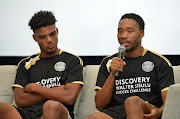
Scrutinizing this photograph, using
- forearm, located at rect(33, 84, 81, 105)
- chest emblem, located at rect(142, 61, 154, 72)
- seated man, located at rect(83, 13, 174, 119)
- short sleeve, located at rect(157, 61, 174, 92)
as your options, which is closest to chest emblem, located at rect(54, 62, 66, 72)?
forearm, located at rect(33, 84, 81, 105)

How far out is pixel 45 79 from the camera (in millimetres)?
2598

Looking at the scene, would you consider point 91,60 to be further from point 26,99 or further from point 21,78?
point 26,99

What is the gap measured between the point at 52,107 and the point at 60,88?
435 mm

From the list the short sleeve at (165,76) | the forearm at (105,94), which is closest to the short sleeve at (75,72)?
the forearm at (105,94)

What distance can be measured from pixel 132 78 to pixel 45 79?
2.41 feet

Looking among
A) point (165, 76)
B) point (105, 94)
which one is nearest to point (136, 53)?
point (165, 76)

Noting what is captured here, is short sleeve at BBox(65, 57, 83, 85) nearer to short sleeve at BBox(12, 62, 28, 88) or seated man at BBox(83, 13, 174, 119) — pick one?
seated man at BBox(83, 13, 174, 119)

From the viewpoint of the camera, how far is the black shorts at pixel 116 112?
2180mm

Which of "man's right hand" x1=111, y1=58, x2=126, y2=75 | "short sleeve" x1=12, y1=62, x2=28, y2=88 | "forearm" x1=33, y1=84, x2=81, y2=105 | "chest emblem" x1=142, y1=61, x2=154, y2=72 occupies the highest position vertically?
"man's right hand" x1=111, y1=58, x2=126, y2=75

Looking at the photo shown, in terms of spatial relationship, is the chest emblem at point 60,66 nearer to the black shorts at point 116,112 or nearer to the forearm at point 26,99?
the forearm at point 26,99

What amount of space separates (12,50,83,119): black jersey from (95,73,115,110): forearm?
26 cm

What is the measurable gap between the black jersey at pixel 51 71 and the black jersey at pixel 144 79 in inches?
10.2

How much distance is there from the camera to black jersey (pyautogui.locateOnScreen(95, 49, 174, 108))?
7.52 feet

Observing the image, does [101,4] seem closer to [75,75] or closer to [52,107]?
[75,75]
